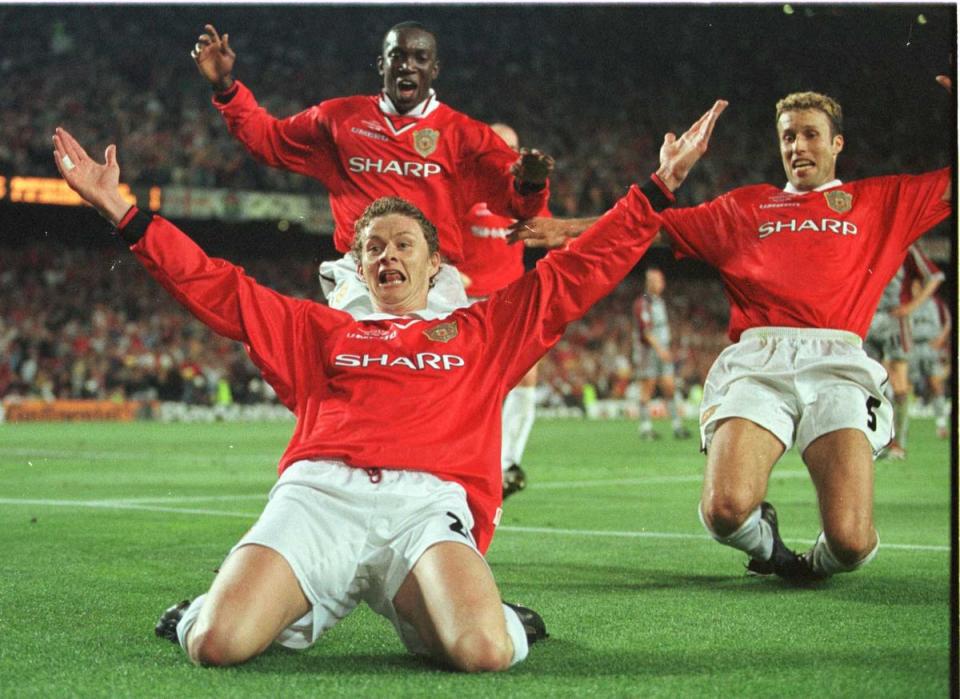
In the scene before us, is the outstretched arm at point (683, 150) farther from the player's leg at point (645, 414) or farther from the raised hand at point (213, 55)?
the player's leg at point (645, 414)

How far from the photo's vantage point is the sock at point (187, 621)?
135 inches

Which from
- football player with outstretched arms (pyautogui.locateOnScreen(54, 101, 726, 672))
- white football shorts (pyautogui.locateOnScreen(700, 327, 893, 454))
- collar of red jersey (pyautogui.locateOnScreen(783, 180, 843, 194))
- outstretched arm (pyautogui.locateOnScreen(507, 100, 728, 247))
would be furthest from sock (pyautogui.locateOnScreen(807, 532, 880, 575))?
outstretched arm (pyautogui.locateOnScreen(507, 100, 728, 247))

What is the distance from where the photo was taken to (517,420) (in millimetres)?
8219

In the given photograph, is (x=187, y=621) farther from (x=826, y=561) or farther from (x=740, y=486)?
(x=826, y=561)

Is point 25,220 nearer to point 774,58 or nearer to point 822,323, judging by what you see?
point 774,58

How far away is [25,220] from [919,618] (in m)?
24.9

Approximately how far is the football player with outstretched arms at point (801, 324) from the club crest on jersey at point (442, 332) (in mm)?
1146

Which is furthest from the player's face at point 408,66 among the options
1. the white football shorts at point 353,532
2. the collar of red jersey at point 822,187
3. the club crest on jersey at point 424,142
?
the white football shorts at point 353,532

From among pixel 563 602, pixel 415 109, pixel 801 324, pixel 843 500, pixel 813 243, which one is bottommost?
pixel 563 602

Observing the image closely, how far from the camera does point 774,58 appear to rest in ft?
58.0

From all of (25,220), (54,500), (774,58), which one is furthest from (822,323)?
(25,220)

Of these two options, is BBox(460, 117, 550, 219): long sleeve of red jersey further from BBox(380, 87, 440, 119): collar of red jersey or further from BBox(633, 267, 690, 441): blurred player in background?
BBox(633, 267, 690, 441): blurred player in background

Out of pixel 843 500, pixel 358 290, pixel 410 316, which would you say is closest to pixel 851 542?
pixel 843 500

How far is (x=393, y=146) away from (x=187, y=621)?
2.84 metres
